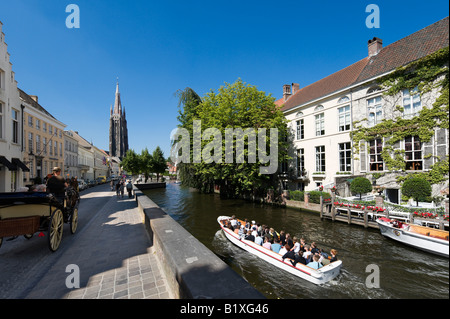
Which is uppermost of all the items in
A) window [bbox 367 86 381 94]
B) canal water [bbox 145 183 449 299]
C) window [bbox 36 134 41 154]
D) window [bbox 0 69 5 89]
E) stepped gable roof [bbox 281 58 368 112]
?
stepped gable roof [bbox 281 58 368 112]

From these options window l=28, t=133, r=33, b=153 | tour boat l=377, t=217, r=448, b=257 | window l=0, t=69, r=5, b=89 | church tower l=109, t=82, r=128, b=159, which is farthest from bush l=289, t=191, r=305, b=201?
church tower l=109, t=82, r=128, b=159

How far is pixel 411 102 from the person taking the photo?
75.7 inches

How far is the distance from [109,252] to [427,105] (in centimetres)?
727

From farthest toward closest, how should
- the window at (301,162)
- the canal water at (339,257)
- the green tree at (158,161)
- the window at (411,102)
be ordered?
the green tree at (158,161) < the window at (301,162) < the window at (411,102) < the canal water at (339,257)

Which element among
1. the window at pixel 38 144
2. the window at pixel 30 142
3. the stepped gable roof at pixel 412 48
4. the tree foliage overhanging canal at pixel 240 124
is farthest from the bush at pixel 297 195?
the window at pixel 38 144

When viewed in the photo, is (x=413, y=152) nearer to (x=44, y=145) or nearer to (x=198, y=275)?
(x=198, y=275)

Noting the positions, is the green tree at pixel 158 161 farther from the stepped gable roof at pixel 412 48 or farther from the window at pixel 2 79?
the stepped gable roof at pixel 412 48

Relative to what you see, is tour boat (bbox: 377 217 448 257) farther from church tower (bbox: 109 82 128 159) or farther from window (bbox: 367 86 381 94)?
church tower (bbox: 109 82 128 159)

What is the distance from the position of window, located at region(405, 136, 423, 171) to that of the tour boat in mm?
635

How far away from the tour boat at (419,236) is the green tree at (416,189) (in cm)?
38

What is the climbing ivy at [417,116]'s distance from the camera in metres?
1.25

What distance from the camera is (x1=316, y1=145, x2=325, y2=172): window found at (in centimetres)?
2198
